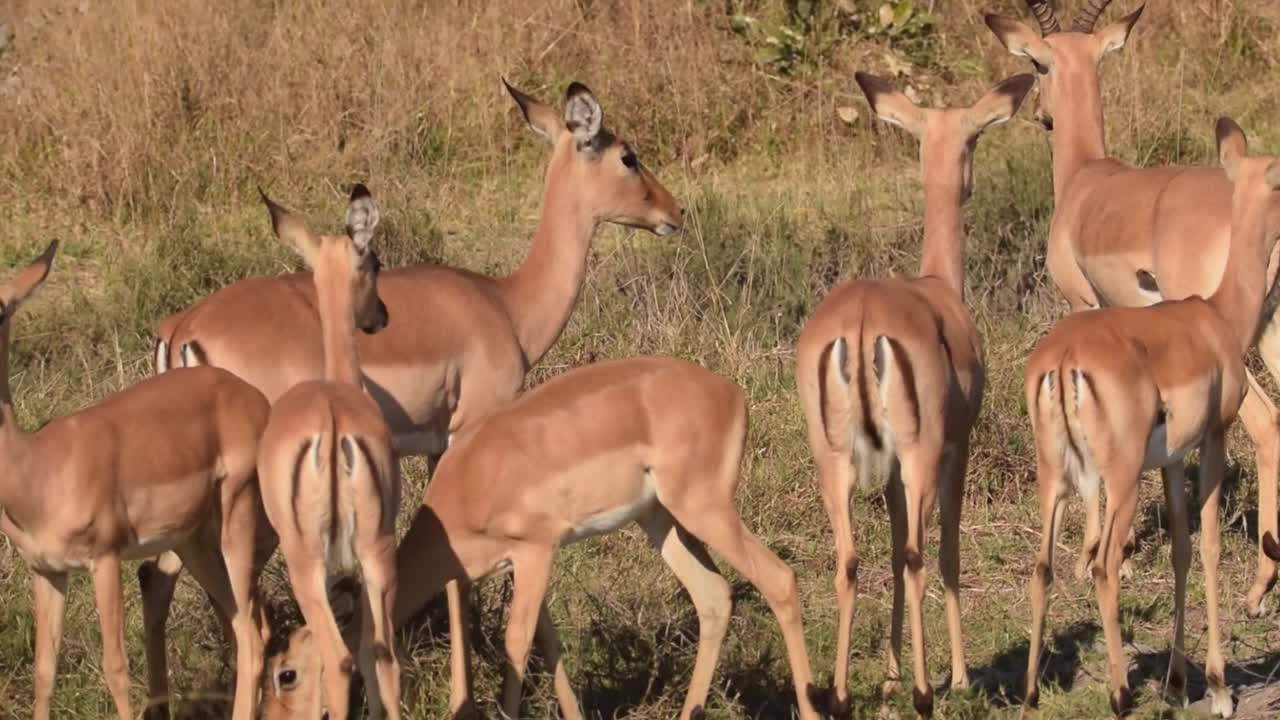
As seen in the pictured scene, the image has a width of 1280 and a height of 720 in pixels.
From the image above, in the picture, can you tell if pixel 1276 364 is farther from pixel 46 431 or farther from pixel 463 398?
pixel 46 431

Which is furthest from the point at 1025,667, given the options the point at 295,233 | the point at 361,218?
the point at 295,233

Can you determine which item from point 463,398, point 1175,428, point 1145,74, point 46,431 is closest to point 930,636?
point 1175,428

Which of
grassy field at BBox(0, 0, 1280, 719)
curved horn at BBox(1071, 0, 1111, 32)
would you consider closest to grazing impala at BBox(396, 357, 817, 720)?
grassy field at BBox(0, 0, 1280, 719)

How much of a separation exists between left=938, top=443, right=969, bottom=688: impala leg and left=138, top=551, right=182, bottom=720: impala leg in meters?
2.10

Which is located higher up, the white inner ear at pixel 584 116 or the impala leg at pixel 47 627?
the white inner ear at pixel 584 116

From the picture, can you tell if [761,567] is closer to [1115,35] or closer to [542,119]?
[542,119]

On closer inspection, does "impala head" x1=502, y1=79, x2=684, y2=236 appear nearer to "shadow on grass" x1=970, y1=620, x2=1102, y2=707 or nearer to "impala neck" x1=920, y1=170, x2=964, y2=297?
"impala neck" x1=920, y1=170, x2=964, y2=297

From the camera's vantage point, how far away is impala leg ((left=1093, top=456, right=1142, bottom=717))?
5145 mm

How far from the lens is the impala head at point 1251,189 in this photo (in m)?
5.85

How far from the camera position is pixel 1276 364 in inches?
280

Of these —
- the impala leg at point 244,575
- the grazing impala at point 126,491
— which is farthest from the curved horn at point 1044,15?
the impala leg at point 244,575

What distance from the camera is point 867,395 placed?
17.2 ft

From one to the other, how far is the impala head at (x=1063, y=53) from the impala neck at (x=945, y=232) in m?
1.89

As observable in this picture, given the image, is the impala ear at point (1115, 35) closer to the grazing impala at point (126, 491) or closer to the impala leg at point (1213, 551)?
the impala leg at point (1213, 551)
